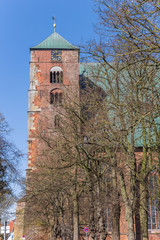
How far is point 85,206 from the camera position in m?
26.5

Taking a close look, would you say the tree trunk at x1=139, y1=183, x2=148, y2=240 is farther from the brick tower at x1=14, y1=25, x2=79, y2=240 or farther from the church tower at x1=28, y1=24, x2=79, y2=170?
the church tower at x1=28, y1=24, x2=79, y2=170

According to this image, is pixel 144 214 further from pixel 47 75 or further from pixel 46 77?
pixel 47 75

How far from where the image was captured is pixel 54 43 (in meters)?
42.8

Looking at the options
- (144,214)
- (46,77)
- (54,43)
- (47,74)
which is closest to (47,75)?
(47,74)

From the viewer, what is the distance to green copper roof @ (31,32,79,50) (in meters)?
41.9

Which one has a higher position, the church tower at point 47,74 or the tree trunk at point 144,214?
the church tower at point 47,74

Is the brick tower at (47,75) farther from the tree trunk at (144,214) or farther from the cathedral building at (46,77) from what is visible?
the tree trunk at (144,214)

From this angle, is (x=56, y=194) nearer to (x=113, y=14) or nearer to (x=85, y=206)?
(x=85, y=206)

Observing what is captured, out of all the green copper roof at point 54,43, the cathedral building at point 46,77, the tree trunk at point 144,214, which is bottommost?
the tree trunk at point 144,214

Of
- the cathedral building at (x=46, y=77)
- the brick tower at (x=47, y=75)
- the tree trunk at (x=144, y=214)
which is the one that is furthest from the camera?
the brick tower at (x=47, y=75)

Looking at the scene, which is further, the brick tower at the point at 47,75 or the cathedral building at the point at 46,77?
the brick tower at the point at 47,75

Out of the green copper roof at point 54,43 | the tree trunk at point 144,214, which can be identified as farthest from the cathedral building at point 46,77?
the tree trunk at point 144,214

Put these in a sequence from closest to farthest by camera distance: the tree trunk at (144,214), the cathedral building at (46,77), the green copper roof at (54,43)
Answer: the tree trunk at (144,214) < the cathedral building at (46,77) < the green copper roof at (54,43)

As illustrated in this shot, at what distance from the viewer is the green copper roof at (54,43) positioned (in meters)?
41.9
